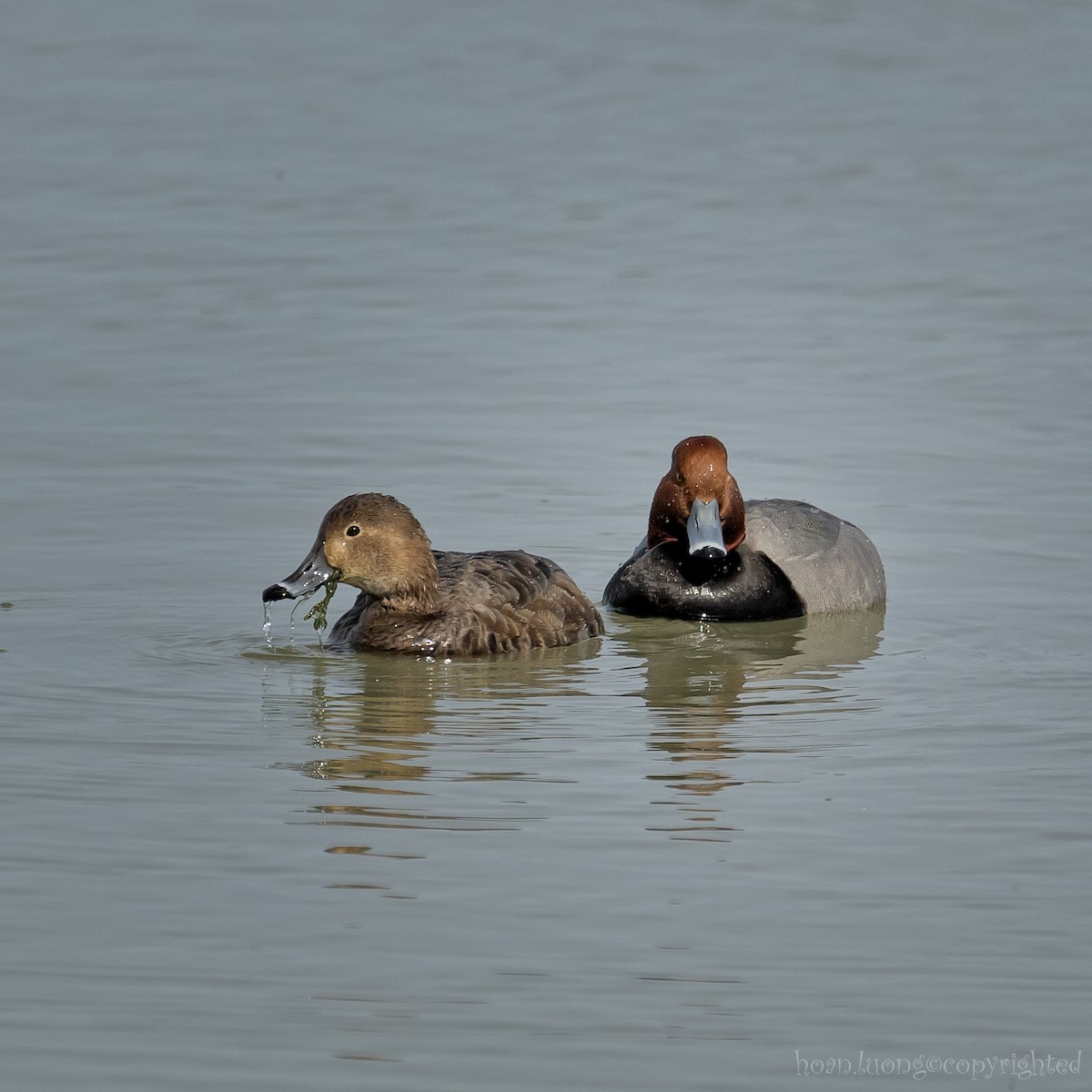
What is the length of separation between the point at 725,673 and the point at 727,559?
5.33 ft

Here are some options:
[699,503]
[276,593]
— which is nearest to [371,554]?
[276,593]

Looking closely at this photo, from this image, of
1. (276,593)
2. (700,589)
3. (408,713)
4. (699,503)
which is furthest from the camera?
(699,503)

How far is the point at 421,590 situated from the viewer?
31.6ft

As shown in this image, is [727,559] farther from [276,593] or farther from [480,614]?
[276,593]

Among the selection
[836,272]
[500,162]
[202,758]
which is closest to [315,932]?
[202,758]

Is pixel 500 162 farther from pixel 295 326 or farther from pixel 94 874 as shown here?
pixel 94 874

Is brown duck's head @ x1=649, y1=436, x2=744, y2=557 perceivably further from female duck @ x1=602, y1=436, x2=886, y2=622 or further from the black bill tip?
the black bill tip

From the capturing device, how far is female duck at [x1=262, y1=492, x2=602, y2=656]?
939 cm

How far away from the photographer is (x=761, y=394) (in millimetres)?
13695

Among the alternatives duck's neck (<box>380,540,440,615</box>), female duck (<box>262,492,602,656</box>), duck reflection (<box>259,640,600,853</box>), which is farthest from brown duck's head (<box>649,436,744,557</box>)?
duck's neck (<box>380,540,440,615</box>)

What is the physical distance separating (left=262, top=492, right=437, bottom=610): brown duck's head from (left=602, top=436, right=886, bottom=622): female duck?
1674 mm

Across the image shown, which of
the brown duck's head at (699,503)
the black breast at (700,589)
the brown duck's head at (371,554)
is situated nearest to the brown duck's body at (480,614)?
the brown duck's head at (371,554)

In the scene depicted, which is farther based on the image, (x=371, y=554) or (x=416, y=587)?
(x=416, y=587)

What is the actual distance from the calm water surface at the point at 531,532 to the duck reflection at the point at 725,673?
41 mm
